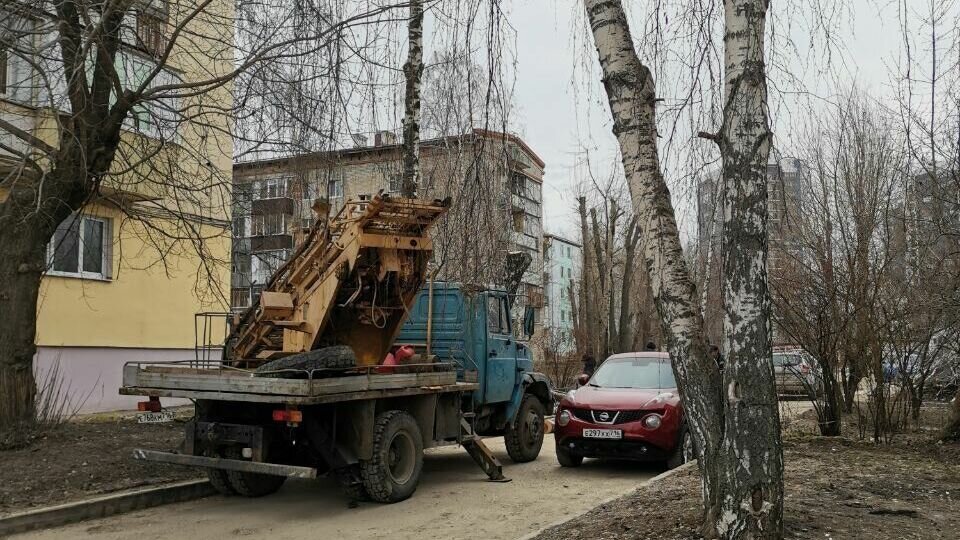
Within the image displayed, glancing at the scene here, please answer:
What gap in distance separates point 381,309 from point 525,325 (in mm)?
3073

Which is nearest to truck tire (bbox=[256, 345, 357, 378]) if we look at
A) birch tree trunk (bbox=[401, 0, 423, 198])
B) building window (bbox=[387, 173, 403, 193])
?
birch tree trunk (bbox=[401, 0, 423, 198])

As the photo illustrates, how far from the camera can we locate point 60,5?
8.89 meters

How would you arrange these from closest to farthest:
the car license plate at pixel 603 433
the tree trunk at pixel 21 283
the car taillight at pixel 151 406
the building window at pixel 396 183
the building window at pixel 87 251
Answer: the car taillight at pixel 151 406 < the tree trunk at pixel 21 283 < the car license plate at pixel 603 433 < the building window at pixel 396 183 < the building window at pixel 87 251

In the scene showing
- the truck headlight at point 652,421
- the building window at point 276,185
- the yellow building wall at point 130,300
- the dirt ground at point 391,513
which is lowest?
the dirt ground at point 391,513

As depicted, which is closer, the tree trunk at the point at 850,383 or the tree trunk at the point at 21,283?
the tree trunk at the point at 21,283

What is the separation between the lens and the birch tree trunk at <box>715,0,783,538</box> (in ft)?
15.0

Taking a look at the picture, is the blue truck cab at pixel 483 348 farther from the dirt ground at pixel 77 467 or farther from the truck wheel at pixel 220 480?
the dirt ground at pixel 77 467

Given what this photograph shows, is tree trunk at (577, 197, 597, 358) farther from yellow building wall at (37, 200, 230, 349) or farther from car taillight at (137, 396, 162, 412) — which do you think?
car taillight at (137, 396, 162, 412)

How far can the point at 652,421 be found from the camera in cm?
1011

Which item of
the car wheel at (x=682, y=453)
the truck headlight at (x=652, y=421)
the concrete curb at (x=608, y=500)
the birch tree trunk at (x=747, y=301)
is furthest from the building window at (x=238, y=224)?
the birch tree trunk at (x=747, y=301)

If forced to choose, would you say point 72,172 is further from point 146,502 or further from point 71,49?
point 146,502

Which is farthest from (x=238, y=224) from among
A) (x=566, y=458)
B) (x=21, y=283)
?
(x=566, y=458)

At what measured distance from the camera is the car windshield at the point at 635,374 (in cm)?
1138

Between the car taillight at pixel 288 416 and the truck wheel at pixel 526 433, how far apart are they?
470 cm
